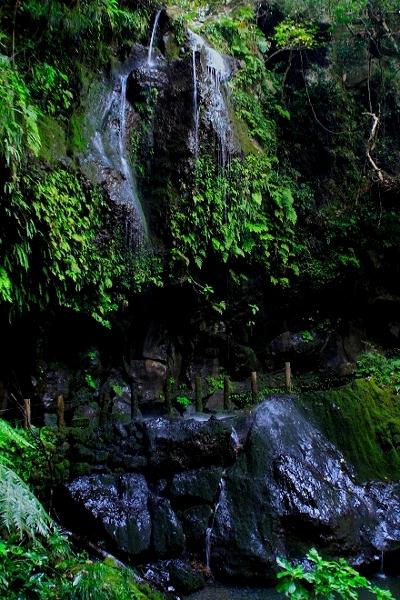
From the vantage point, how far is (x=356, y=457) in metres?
7.31

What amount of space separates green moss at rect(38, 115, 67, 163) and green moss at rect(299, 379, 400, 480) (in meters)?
6.10

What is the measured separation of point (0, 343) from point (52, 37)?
6.15 metres

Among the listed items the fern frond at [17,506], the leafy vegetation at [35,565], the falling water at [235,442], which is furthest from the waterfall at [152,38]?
the fern frond at [17,506]

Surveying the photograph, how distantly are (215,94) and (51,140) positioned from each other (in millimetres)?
4317

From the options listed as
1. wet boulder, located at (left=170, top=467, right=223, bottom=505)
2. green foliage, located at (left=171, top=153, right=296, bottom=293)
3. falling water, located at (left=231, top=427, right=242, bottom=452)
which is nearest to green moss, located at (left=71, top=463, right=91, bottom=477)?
wet boulder, located at (left=170, top=467, right=223, bottom=505)

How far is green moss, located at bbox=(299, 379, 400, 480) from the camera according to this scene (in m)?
7.32

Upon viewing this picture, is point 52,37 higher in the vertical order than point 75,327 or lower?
higher

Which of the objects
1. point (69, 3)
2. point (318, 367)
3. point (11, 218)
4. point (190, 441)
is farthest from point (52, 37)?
point (318, 367)

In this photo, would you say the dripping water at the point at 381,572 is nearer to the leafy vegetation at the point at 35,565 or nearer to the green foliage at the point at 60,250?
the leafy vegetation at the point at 35,565

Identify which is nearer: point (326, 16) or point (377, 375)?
point (377, 375)

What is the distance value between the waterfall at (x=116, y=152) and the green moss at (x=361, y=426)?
4.91m

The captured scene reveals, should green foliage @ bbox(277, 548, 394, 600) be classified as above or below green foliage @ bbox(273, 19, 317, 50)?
below

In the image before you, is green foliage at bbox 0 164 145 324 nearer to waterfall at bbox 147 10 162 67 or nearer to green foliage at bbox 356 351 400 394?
waterfall at bbox 147 10 162 67

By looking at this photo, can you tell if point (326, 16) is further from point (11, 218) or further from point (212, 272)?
point (11, 218)
